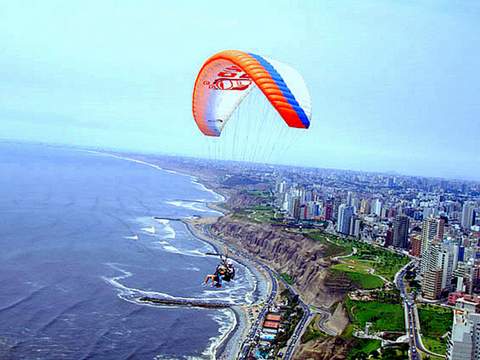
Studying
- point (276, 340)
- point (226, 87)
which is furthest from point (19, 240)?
point (226, 87)

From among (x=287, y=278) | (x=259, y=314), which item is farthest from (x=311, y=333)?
(x=287, y=278)

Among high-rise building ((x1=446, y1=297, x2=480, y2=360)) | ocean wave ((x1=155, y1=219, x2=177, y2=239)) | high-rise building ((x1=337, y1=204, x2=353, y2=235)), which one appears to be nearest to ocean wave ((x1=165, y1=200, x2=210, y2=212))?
ocean wave ((x1=155, y1=219, x2=177, y2=239))

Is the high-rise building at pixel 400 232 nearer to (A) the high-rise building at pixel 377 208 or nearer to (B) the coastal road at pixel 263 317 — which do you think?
(B) the coastal road at pixel 263 317

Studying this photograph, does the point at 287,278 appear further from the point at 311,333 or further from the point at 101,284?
the point at 101,284

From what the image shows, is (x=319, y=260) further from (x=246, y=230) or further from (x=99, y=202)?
(x=99, y=202)

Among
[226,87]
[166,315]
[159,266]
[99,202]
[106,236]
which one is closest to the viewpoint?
[226,87]
